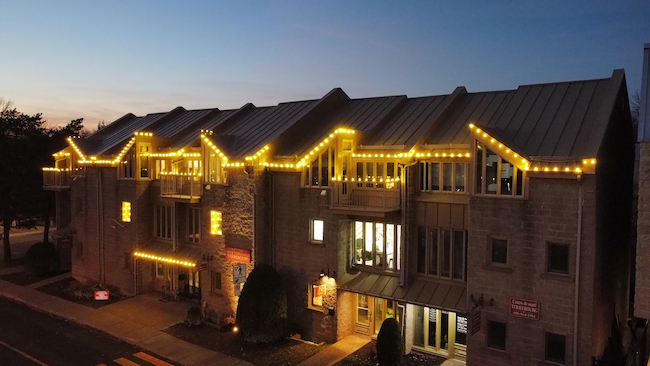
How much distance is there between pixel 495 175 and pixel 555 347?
20.9 feet

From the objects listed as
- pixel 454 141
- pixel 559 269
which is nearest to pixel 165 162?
pixel 454 141

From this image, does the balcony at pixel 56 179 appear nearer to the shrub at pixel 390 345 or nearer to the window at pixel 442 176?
the shrub at pixel 390 345

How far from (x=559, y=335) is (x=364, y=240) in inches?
351

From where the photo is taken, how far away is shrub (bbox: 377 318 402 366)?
18.5 meters

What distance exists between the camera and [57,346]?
73.7ft

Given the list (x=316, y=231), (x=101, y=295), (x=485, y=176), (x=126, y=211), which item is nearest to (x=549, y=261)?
(x=485, y=176)

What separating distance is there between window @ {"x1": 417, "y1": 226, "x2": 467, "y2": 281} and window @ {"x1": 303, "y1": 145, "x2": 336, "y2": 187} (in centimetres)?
493

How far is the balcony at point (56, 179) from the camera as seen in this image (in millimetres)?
34438

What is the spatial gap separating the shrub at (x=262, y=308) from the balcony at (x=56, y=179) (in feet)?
65.9

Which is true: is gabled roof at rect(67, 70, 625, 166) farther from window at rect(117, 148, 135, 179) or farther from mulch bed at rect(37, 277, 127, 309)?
mulch bed at rect(37, 277, 127, 309)

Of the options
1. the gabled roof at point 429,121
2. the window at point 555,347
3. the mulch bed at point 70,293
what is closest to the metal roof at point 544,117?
the gabled roof at point 429,121

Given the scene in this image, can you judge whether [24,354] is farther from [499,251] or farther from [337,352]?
[499,251]

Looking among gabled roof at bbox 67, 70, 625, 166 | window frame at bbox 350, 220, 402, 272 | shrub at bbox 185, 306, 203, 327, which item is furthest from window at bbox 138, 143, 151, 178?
window frame at bbox 350, 220, 402, 272

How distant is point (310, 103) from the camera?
28969mm
